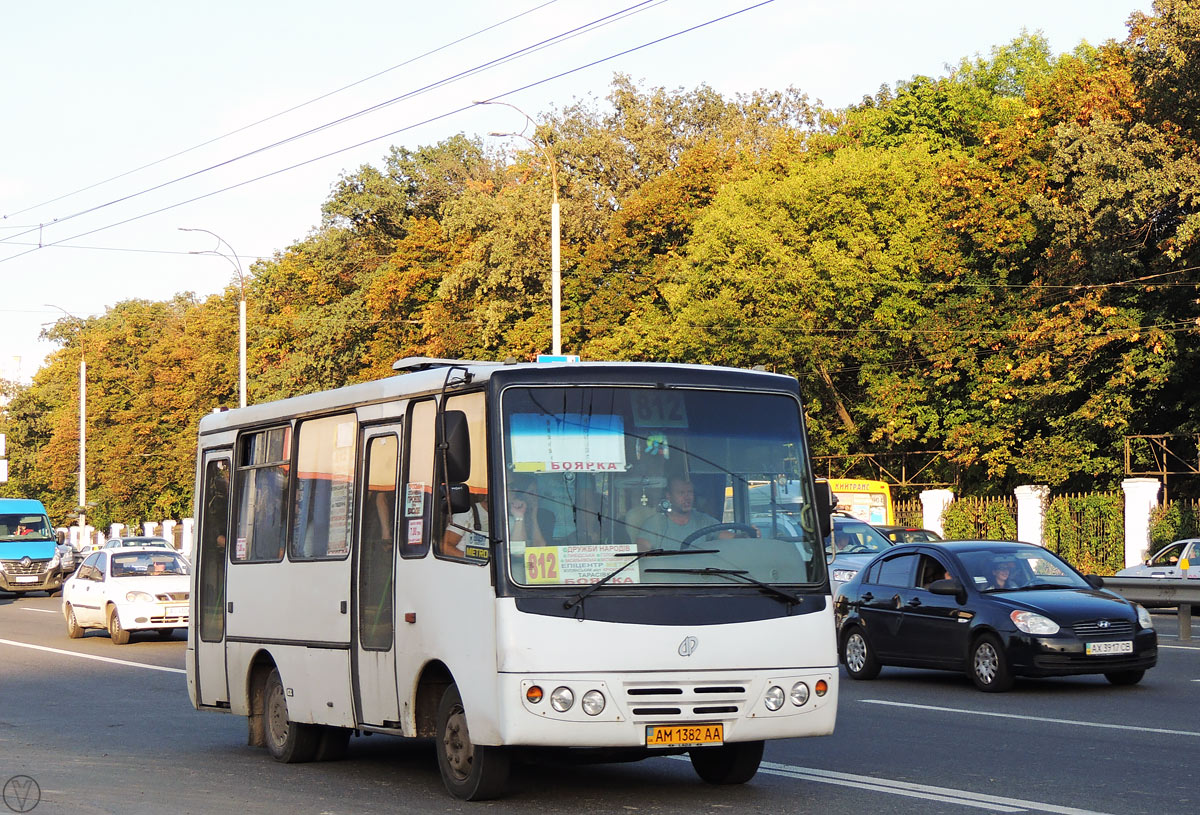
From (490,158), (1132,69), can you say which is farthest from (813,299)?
(490,158)

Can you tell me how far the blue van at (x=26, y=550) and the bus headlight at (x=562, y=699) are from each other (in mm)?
40311

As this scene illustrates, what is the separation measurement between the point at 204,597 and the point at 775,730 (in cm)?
626

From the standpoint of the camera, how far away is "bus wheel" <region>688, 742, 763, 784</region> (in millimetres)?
10906

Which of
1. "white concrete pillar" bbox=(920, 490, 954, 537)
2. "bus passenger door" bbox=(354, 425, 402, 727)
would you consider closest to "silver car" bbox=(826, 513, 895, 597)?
"bus passenger door" bbox=(354, 425, 402, 727)

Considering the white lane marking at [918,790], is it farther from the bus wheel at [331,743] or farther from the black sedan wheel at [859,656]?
the black sedan wheel at [859,656]

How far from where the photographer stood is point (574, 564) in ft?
32.7

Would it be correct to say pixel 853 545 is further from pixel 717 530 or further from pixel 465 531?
pixel 465 531

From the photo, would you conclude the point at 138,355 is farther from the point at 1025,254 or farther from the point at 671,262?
the point at 1025,254

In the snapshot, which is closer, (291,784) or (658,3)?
(291,784)

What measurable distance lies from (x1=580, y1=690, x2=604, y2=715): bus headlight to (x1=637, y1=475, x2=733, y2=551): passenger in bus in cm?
89

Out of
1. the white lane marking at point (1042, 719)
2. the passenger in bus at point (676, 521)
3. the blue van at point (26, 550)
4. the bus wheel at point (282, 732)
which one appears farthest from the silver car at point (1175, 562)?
the blue van at point (26, 550)

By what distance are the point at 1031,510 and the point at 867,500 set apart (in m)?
4.28

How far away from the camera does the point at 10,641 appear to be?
29062 mm

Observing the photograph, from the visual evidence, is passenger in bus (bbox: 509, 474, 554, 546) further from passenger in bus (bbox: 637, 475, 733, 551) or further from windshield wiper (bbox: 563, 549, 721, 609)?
passenger in bus (bbox: 637, 475, 733, 551)
